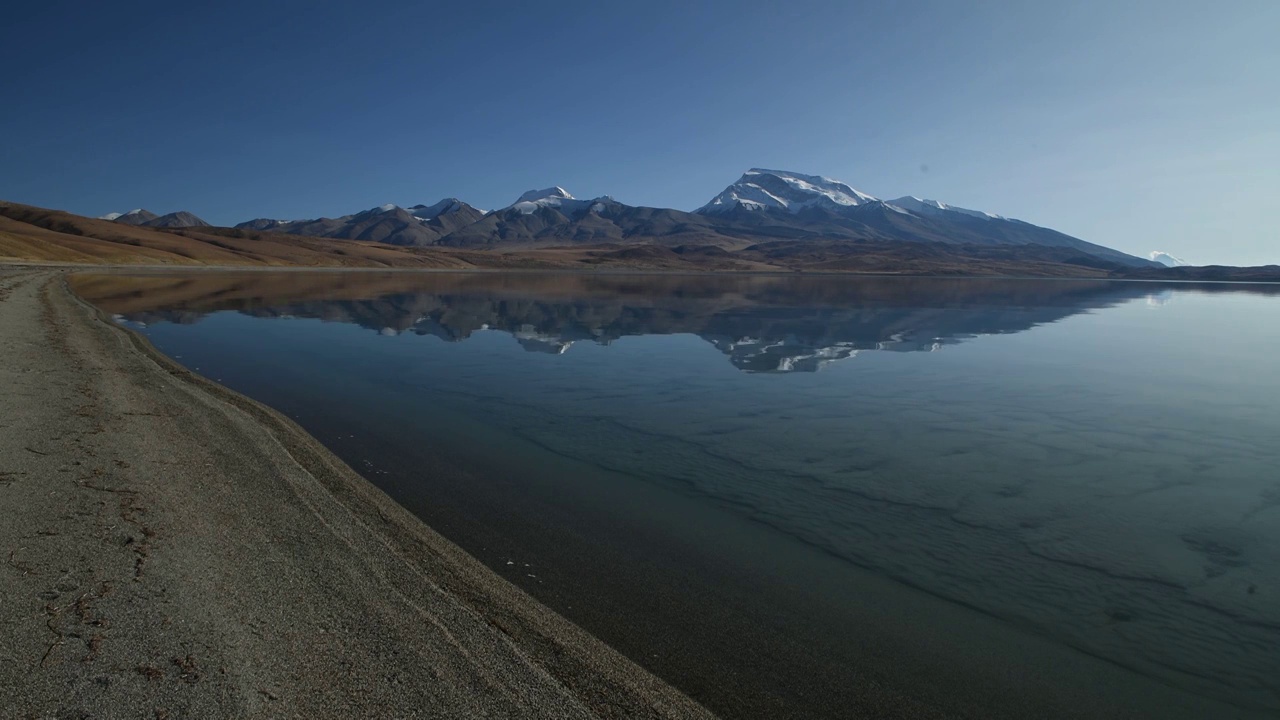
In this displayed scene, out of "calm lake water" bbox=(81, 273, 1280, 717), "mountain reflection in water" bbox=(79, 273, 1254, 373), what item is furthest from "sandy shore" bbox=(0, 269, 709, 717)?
"mountain reflection in water" bbox=(79, 273, 1254, 373)

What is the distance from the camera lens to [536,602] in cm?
611

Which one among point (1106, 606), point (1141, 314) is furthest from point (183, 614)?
Result: point (1141, 314)

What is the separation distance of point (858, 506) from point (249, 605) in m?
7.07

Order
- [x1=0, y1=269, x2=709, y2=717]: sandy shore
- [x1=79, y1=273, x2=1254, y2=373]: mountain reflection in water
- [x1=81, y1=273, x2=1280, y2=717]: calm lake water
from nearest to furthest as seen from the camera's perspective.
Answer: [x1=0, y1=269, x2=709, y2=717]: sandy shore, [x1=81, y1=273, x2=1280, y2=717]: calm lake water, [x1=79, y1=273, x2=1254, y2=373]: mountain reflection in water

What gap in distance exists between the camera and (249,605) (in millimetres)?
5230

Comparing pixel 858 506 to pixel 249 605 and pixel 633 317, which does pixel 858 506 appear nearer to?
pixel 249 605

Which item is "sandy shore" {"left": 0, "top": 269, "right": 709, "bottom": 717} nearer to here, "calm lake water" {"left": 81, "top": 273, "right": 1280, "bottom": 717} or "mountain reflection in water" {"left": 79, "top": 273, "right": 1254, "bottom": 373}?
"calm lake water" {"left": 81, "top": 273, "right": 1280, "bottom": 717}

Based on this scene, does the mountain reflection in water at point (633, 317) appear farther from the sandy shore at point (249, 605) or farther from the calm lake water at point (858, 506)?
the sandy shore at point (249, 605)

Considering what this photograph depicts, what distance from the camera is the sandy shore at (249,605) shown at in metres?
4.27

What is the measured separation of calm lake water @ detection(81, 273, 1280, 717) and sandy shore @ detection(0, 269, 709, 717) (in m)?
0.81

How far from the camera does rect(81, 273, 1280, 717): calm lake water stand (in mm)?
5703

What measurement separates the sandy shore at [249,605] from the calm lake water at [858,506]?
811 mm

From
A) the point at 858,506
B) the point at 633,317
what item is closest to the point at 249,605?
the point at 858,506

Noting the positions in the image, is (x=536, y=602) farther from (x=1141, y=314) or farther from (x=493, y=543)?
(x=1141, y=314)
